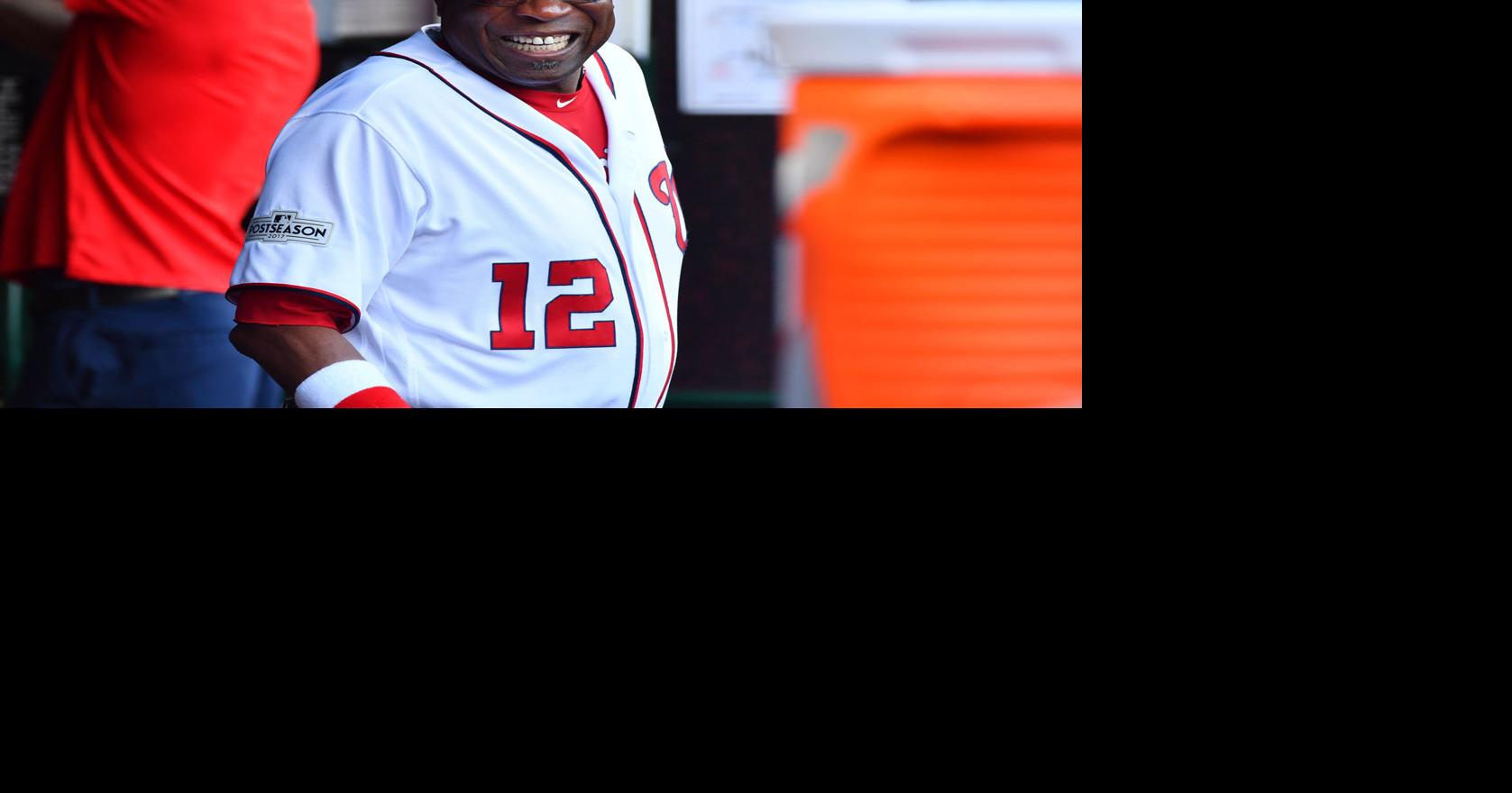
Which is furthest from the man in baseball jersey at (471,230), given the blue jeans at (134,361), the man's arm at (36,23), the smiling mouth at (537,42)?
the man's arm at (36,23)

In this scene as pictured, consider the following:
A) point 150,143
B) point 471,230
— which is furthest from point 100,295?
point 471,230

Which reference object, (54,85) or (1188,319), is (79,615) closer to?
(54,85)

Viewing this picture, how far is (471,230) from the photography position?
1697 mm

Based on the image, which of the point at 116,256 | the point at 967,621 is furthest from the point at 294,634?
the point at 967,621

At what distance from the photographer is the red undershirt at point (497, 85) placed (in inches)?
64.3

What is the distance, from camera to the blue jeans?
5.79 ft

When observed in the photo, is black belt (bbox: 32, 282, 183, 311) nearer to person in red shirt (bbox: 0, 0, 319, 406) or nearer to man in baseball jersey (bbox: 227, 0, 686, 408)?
person in red shirt (bbox: 0, 0, 319, 406)

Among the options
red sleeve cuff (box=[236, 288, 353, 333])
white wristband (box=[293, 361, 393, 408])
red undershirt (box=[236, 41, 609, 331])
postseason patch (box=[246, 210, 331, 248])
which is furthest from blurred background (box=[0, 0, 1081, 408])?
white wristband (box=[293, 361, 393, 408])

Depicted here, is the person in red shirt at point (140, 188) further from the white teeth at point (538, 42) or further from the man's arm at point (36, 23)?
the white teeth at point (538, 42)

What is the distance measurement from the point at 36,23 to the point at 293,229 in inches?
23.3

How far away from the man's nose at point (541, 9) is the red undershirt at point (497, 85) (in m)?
0.11

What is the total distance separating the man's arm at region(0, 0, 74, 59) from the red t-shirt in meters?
0.02

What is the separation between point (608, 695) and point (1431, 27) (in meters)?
1.81

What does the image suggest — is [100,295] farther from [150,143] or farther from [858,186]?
[858,186]
